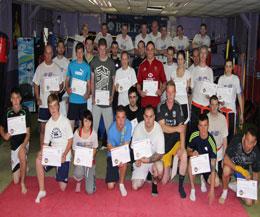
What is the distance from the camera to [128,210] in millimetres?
4816

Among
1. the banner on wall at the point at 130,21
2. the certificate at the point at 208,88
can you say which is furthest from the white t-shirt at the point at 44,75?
the banner on wall at the point at 130,21

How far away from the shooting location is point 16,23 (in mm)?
10867

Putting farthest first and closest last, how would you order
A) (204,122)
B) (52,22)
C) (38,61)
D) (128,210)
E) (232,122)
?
(52,22) < (38,61) < (232,122) < (204,122) < (128,210)

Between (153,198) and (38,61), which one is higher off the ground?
(38,61)

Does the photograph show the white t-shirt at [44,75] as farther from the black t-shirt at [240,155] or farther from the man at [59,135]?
the black t-shirt at [240,155]

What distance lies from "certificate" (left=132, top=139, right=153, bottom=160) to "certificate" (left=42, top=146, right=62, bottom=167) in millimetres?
1044

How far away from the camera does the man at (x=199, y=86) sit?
6500 millimetres

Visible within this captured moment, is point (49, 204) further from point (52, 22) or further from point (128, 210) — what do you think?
point (52, 22)

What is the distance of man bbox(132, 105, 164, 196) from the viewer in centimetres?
527

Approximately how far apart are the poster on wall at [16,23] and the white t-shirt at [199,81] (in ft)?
19.6

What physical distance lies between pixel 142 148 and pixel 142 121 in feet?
1.43

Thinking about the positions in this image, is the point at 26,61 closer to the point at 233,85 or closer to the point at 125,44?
the point at 125,44

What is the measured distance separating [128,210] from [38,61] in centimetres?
677

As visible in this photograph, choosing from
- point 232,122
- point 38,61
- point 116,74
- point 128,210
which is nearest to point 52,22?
point 38,61
